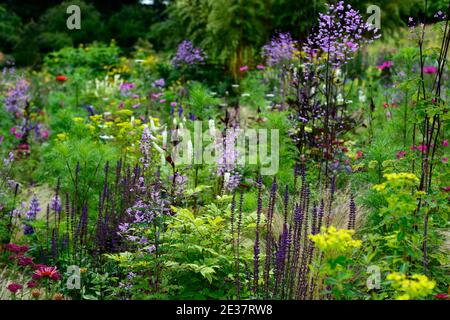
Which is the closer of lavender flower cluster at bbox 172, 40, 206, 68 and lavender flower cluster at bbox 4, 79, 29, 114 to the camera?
lavender flower cluster at bbox 4, 79, 29, 114

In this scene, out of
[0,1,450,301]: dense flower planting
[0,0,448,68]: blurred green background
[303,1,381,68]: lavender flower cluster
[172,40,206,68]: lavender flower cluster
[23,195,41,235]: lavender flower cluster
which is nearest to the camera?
[0,1,450,301]: dense flower planting

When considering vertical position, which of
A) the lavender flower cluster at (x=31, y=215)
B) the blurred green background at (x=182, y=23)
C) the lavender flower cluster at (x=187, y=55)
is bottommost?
the lavender flower cluster at (x=31, y=215)

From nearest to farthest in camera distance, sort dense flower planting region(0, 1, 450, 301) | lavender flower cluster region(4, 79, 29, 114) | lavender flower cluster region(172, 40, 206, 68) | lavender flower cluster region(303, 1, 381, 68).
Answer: dense flower planting region(0, 1, 450, 301) < lavender flower cluster region(303, 1, 381, 68) < lavender flower cluster region(4, 79, 29, 114) < lavender flower cluster region(172, 40, 206, 68)

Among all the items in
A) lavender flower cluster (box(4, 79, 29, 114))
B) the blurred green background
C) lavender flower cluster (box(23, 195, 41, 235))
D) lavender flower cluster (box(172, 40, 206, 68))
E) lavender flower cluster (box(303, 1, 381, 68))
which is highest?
the blurred green background

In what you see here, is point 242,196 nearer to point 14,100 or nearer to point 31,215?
point 31,215

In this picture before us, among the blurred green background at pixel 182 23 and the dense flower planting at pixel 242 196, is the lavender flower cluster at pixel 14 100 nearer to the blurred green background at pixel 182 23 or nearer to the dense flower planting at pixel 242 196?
the dense flower planting at pixel 242 196

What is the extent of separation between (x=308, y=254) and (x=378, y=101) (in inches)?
218

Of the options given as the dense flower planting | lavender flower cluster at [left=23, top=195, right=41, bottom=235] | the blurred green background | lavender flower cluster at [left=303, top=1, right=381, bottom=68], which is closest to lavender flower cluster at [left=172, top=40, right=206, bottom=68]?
the blurred green background

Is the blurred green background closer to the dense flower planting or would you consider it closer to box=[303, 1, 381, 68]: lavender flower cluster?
box=[303, 1, 381, 68]: lavender flower cluster

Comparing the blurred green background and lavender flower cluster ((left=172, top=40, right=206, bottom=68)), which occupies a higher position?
the blurred green background

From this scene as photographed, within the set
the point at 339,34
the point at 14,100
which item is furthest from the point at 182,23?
the point at 339,34

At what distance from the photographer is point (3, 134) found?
764 cm

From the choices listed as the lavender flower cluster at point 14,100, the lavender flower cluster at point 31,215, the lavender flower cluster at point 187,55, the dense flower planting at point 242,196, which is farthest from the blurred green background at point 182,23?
the lavender flower cluster at point 14,100
